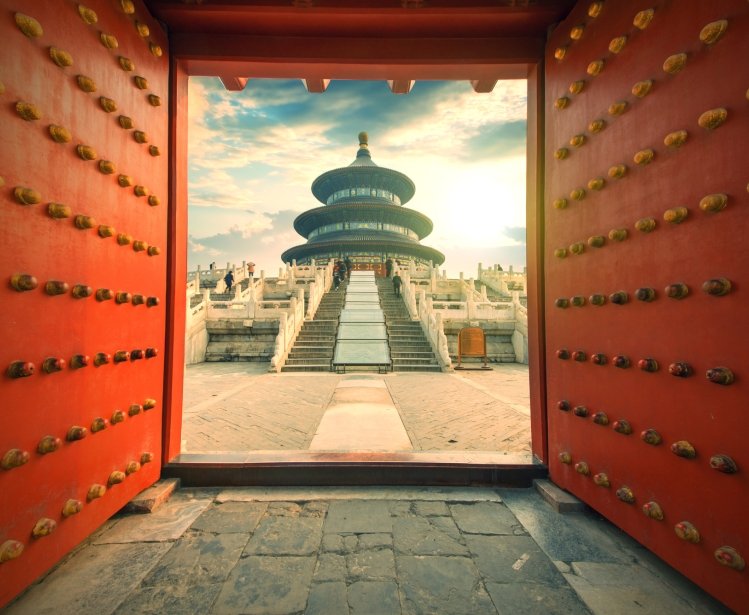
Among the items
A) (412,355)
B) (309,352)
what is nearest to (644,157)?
(412,355)

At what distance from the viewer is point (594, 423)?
6.63 feet

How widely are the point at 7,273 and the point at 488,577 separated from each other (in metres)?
2.40

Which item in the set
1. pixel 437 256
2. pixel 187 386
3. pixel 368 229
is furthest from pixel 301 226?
pixel 187 386

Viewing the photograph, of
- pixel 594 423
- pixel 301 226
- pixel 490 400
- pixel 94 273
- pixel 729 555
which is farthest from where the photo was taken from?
pixel 301 226

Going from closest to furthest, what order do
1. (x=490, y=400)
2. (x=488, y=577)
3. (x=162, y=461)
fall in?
1. (x=488, y=577)
2. (x=162, y=461)
3. (x=490, y=400)

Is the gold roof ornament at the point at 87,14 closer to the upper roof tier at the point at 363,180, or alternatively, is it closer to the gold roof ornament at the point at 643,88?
the gold roof ornament at the point at 643,88

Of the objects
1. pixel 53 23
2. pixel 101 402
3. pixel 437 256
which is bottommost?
pixel 101 402

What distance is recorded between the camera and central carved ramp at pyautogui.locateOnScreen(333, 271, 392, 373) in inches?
374

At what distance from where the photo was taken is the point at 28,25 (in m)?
1.46

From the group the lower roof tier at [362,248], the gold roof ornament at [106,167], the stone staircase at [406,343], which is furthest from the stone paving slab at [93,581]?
the lower roof tier at [362,248]

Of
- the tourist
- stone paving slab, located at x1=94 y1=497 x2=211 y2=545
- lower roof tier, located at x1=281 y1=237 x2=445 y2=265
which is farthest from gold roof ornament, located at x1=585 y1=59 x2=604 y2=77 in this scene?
lower roof tier, located at x1=281 y1=237 x2=445 y2=265

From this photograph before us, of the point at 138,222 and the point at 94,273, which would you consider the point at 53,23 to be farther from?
the point at 94,273

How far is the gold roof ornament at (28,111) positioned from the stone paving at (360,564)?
1991 millimetres

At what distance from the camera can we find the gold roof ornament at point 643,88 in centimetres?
168
